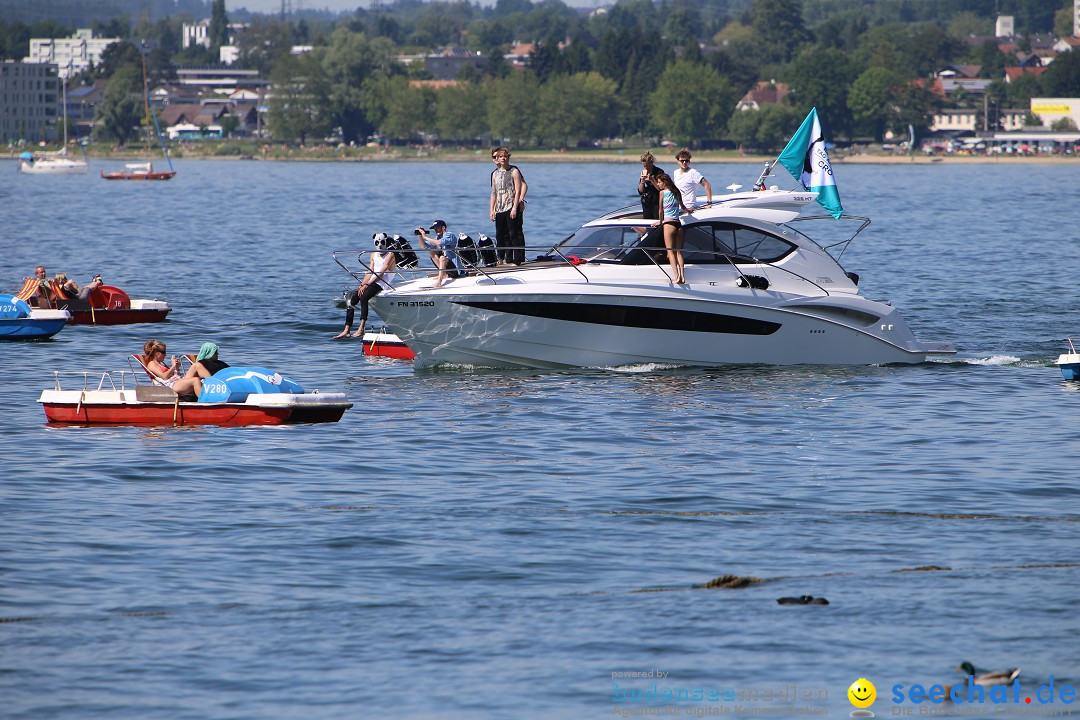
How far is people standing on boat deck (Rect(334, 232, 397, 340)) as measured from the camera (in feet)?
76.5

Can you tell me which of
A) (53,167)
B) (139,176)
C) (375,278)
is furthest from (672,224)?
(53,167)

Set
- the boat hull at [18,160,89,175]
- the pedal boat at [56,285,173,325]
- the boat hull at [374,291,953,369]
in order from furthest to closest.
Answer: the boat hull at [18,160,89,175] → the pedal boat at [56,285,173,325] → the boat hull at [374,291,953,369]

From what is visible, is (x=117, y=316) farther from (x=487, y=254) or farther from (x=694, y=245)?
(x=694, y=245)

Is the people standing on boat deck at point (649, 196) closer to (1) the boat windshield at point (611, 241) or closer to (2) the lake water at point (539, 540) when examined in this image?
(1) the boat windshield at point (611, 241)

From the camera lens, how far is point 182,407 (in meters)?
18.8

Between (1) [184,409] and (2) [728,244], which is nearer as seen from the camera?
(1) [184,409]

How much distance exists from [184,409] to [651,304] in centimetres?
686

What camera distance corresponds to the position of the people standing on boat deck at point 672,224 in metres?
21.2

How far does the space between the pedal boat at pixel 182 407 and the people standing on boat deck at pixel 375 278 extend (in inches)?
122

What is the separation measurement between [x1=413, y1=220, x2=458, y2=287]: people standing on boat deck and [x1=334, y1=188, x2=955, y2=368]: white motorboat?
241 millimetres

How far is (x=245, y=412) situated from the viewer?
18828mm

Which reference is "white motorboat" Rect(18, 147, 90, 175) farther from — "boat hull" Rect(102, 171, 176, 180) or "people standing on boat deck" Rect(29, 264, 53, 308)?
"people standing on boat deck" Rect(29, 264, 53, 308)

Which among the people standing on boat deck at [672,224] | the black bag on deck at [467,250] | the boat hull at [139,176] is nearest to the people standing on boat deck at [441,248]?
the black bag on deck at [467,250]

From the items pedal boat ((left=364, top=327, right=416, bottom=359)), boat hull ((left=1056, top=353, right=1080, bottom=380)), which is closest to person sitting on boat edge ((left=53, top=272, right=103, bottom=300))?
pedal boat ((left=364, top=327, right=416, bottom=359))
